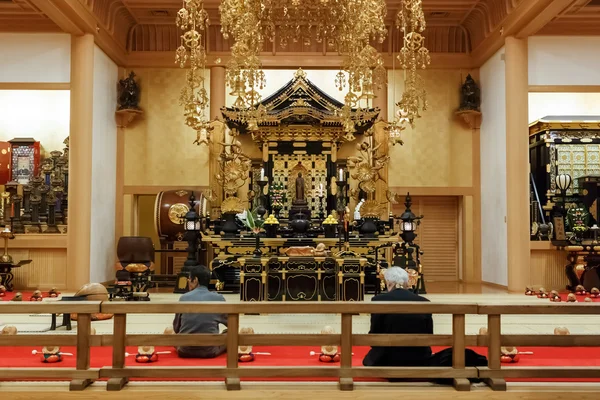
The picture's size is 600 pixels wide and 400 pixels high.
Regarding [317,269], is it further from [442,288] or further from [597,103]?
[597,103]

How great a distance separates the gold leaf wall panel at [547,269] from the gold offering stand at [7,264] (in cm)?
861

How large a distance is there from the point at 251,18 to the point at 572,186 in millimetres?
8454

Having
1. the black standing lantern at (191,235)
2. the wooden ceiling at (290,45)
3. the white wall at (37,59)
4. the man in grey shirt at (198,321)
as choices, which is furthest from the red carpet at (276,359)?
the white wall at (37,59)

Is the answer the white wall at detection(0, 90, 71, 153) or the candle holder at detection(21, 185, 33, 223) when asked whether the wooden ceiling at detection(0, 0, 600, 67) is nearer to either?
the white wall at detection(0, 90, 71, 153)

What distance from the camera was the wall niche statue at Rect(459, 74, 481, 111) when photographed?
11906mm

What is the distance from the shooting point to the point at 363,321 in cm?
689

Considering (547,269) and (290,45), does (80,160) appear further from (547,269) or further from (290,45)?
(547,269)

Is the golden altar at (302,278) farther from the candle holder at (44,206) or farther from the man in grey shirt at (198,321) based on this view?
the candle holder at (44,206)

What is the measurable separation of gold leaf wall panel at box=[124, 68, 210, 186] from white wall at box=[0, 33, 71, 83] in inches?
89.0

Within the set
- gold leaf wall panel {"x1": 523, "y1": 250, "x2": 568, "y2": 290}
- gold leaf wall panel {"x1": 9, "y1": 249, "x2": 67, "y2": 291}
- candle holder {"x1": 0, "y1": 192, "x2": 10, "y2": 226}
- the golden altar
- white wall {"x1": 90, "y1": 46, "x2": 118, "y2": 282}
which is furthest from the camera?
candle holder {"x1": 0, "y1": 192, "x2": 10, "y2": 226}

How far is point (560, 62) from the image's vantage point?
402 inches

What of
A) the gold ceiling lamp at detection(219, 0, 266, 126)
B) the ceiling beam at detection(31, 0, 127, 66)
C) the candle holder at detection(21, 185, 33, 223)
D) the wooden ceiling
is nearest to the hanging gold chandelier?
the gold ceiling lamp at detection(219, 0, 266, 126)

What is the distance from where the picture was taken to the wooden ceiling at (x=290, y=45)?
9453mm

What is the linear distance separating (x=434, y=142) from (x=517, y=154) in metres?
2.57
